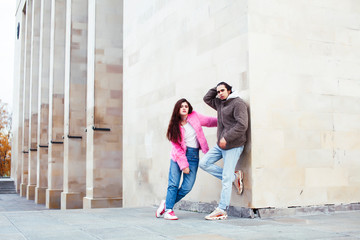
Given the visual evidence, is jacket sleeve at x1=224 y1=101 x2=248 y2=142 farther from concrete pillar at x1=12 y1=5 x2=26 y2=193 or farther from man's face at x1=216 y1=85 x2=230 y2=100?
concrete pillar at x1=12 y1=5 x2=26 y2=193

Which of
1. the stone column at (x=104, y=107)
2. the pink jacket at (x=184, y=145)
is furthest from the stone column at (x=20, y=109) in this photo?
the pink jacket at (x=184, y=145)

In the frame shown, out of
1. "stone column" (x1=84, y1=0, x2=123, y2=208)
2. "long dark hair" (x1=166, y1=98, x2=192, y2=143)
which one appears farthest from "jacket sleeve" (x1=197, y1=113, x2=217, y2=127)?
"stone column" (x1=84, y1=0, x2=123, y2=208)

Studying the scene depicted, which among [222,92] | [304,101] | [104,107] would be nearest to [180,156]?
[222,92]

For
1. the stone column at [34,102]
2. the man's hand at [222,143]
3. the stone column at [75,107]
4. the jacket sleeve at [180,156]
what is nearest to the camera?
the man's hand at [222,143]

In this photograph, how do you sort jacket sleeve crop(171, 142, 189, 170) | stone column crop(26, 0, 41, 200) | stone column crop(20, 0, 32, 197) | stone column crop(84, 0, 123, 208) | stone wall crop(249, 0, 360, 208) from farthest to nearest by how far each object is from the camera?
1. stone column crop(20, 0, 32, 197)
2. stone column crop(26, 0, 41, 200)
3. stone column crop(84, 0, 123, 208)
4. stone wall crop(249, 0, 360, 208)
5. jacket sleeve crop(171, 142, 189, 170)

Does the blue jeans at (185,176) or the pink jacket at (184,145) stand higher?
the pink jacket at (184,145)

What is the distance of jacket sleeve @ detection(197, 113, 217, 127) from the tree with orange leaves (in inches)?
1982

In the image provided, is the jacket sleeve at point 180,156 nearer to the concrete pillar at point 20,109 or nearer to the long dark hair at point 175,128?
the long dark hair at point 175,128

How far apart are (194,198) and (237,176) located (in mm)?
1906

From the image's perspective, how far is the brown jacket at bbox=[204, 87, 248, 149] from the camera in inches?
273

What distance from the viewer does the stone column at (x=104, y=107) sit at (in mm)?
15391

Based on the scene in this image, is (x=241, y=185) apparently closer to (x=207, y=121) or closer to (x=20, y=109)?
(x=207, y=121)

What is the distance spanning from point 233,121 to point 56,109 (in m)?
16.2

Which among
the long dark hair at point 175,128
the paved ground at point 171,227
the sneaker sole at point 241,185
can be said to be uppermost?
the long dark hair at point 175,128
